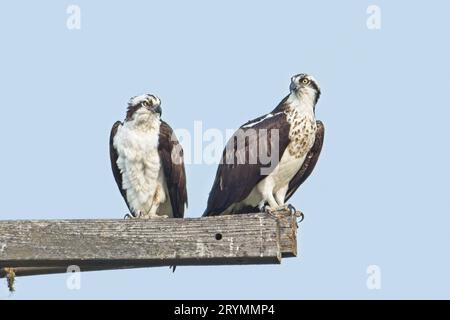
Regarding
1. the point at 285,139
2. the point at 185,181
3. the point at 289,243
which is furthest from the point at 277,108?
the point at 289,243

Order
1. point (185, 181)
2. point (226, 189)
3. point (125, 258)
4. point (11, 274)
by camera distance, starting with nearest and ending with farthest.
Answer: point (125, 258) → point (11, 274) → point (226, 189) → point (185, 181)

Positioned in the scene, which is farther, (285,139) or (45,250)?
(285,139)

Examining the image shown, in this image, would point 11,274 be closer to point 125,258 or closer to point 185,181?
point 125,258

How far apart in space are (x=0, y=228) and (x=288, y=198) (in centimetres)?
471

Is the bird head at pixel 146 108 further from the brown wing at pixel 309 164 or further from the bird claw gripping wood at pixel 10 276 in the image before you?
the bird claw gripping wood at pixel 10 276

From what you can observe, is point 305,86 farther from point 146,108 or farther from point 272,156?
point 146,108

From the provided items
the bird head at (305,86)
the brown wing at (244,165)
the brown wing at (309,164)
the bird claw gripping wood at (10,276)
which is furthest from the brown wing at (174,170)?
the bird claw gripping wood at (10,276)

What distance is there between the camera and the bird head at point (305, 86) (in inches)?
341

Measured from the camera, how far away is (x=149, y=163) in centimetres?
845

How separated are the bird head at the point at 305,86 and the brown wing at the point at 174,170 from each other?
1211 mm

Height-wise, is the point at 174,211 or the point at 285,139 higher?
the point at 285,139

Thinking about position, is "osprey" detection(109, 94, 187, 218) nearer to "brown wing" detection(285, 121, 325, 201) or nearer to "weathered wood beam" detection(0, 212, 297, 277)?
"brown wing" detection(285, 121, 325, 201)

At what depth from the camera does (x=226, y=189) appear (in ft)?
25.9

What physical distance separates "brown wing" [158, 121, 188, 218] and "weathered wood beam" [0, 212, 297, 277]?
4131 millimetres
